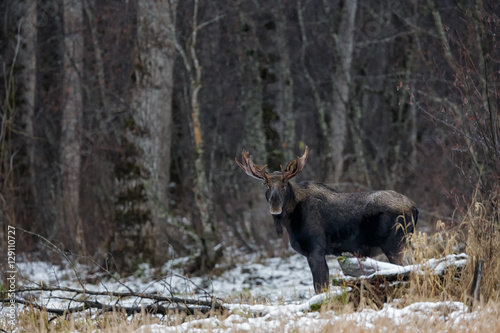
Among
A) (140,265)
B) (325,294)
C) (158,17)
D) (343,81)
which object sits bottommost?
(140,265)

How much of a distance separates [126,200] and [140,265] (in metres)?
1.22

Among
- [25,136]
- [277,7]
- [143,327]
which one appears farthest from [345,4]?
[143,327]

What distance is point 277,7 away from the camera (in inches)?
570

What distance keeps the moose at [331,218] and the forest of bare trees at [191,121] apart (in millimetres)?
947

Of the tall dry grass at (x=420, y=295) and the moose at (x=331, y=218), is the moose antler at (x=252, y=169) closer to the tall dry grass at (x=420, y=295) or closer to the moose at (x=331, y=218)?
the moose at (x=331, y=218)

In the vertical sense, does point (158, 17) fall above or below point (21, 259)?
above

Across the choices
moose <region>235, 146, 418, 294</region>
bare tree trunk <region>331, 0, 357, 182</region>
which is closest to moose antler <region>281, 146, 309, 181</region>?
moose <region>235, 146, 418, 294</region>

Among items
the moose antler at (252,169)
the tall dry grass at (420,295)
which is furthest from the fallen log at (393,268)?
the moose antler at (252,169)

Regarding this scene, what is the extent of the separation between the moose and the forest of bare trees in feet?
3.11

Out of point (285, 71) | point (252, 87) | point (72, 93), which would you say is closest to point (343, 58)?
point (285, 71)

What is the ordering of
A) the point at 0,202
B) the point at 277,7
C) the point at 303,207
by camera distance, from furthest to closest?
the point at 277,7
the point at 0,202
the point at 303,207

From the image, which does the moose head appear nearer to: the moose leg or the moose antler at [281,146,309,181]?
the moose antler at [281,146,309,181]

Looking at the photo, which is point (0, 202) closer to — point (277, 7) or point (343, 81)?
point (277, 7)

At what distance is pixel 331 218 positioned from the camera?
8047 millimetres
